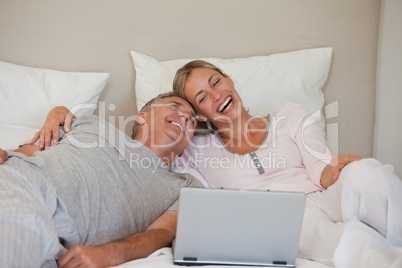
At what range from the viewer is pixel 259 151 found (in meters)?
1.79

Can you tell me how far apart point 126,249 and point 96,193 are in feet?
0.74

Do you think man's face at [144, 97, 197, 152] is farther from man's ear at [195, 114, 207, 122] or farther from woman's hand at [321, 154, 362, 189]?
woman's hand at [321, 154, 362, 189]

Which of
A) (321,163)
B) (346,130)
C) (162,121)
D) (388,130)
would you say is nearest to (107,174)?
(162,121)

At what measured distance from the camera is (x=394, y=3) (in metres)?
2.26

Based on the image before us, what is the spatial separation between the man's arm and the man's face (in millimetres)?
353

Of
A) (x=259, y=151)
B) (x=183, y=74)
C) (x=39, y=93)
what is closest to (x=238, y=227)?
(x=259, y=151)

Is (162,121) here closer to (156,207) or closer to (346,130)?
(156,207)

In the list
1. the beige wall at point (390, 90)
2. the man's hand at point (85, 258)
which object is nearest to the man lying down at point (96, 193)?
the man's hand at point (85, 258)

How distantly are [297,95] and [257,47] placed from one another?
13.4 inches

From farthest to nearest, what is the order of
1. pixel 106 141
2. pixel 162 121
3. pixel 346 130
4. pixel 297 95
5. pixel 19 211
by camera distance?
pixel 346 130
pixel 297 95
pixel 162 121
pixel 106 141
pixel 19 211

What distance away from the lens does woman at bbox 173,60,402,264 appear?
5.06 ft

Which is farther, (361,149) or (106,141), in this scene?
(361,149)

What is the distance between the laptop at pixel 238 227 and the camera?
1.12 meters

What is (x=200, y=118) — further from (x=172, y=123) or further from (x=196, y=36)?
(x=196, y=36)
